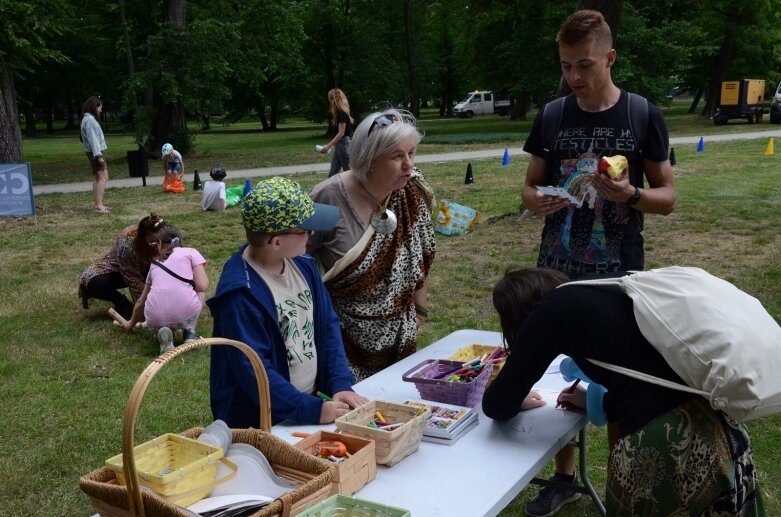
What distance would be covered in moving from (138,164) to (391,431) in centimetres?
1560

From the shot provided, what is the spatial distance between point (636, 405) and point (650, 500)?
242 millimetres

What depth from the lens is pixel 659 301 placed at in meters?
1.99

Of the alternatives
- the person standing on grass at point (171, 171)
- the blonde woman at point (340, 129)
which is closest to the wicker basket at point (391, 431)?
the blonde woman at point (340, 129)

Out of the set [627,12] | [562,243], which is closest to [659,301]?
[562,243]

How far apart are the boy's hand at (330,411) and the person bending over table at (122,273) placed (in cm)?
398

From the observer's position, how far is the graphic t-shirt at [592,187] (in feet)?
9.88

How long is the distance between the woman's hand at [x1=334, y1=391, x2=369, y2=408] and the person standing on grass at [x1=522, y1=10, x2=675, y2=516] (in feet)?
3.47

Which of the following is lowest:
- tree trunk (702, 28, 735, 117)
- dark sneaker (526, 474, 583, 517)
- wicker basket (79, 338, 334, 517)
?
dark sneaker (526, 474, 583, 517)

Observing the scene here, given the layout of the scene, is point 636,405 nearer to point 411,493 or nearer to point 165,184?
point 411,493

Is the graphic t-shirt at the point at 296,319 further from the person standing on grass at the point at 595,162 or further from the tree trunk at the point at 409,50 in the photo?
the tree trunk at the point at 409,50

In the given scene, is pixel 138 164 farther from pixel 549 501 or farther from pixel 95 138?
pixel 549 501

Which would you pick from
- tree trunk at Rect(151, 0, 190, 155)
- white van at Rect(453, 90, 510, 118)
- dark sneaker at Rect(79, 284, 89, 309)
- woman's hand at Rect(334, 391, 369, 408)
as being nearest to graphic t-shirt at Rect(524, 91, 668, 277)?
woman's hand at Rect(334, 391, 369, 408)

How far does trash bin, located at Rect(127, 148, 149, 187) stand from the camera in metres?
15.6

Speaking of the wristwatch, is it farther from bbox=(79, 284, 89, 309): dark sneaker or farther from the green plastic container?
bbox=(79, 284, 89, 309): dark sneaker
